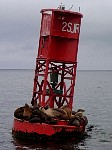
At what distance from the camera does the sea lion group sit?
30.8 meters

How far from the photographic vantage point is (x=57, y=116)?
1252 inches

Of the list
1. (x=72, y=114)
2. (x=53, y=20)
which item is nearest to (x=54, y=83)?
(x=72, y=114)

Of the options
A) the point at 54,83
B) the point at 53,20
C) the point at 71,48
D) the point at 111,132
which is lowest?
the point at 111,132

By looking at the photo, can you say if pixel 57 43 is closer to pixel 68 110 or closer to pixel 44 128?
pixel 68 110

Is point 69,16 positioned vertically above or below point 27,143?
above

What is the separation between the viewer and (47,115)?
30984 millimetres

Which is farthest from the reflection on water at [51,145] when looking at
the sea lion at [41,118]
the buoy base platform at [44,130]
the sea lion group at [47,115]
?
the sea lion at [41,118]

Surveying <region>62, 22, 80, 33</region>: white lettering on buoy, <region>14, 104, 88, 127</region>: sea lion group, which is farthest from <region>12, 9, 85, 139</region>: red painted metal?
<region>14, 104, 88, 127</region>: sea lion group

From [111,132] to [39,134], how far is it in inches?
382

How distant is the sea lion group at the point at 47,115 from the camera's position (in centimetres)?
3077

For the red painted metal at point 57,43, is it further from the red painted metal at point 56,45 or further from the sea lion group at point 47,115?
the sea lion group at point 47,115

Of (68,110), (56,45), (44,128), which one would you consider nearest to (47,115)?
(44,128)

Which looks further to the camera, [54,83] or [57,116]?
[54,83]

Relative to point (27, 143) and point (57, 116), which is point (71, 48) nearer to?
point (57, 116)
